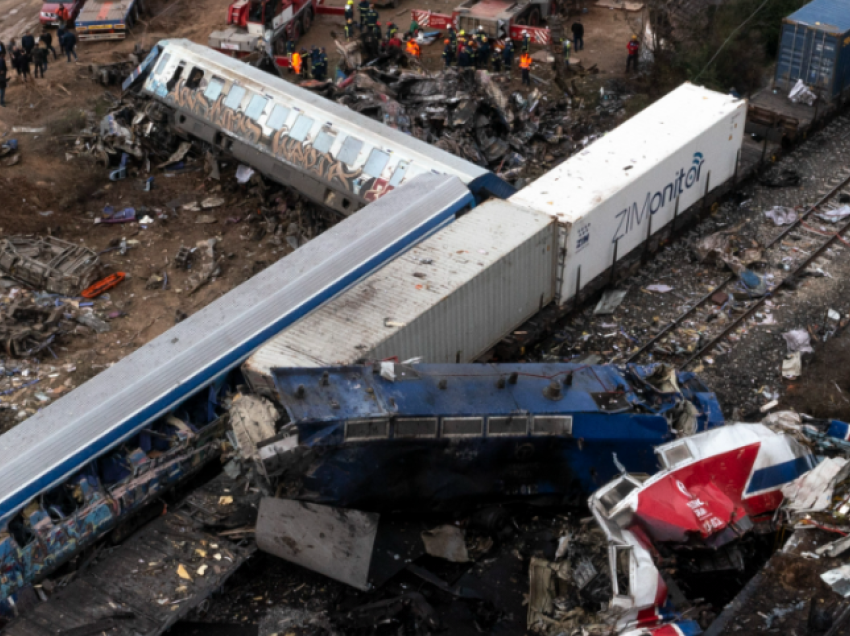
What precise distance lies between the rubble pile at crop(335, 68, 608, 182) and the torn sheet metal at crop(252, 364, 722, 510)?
1003cm

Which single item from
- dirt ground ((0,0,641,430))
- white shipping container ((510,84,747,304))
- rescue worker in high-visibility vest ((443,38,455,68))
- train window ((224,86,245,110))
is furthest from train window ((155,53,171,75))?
white shipping container ((510,84,747,304))

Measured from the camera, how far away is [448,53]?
1083 inches

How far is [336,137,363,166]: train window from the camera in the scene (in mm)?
20656

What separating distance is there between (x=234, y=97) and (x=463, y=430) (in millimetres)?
12848

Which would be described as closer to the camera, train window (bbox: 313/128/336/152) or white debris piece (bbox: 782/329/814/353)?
white debris piece (bbox: 782/329/814/353)

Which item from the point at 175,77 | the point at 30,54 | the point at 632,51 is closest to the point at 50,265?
the point at 175,77

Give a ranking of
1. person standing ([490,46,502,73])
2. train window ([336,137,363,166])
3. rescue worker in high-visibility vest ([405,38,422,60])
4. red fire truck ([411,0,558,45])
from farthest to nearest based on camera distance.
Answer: red fire truck ([411,0,558,45]) < rescue worker in high-visibility vest ([405,38,422,60]) < person standing ([490,46,502,73]) < train window ([336,137,363,166])

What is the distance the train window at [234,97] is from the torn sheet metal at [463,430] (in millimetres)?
11429

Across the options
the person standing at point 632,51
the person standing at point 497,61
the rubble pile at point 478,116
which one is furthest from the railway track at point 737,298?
the person standing at point 497,61

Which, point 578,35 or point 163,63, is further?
point 578,35

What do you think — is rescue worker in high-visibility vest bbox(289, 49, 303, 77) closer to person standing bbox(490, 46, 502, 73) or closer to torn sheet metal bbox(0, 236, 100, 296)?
person standing bbox(490, 46, 502, 73)

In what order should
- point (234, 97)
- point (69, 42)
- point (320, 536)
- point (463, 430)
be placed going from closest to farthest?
point (463, 430) < point (320, 536) < point (234, 97) < point (69, 42)

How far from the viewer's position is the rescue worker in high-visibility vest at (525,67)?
86.7ft

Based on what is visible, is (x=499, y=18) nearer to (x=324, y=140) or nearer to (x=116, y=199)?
(x=324, y=140)
